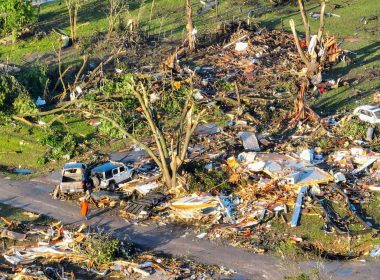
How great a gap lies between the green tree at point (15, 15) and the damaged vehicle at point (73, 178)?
1450cm

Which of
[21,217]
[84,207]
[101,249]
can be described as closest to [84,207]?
[84,207]

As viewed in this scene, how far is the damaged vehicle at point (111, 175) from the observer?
24.2m

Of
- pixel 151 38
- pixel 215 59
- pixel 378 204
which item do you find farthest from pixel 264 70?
pixel 378 204

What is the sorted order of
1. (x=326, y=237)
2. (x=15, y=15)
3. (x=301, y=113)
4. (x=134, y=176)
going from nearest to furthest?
(x=326, y=237) < (x=134, y=176) < (x=301, y=113) < (x=15, y=15)

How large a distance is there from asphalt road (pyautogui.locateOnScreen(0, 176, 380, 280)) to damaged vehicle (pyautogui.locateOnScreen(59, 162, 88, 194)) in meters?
0.45

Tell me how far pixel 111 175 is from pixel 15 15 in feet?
52.4

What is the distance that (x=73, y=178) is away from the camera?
24266 mm

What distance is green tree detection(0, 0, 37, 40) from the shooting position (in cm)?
3738

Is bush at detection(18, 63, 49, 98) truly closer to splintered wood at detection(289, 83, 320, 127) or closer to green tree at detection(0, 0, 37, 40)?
green tree at detection(0, 0, 37, 40)

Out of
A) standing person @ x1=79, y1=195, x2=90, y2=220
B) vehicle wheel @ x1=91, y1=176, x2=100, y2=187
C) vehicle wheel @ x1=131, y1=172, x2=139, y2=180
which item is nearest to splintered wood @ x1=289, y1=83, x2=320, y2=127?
vehicle wheel @ x1=131, y1=172, x2=139, y2=180

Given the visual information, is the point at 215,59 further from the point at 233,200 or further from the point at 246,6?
the point at 233,200

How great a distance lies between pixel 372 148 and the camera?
2534 centimetres

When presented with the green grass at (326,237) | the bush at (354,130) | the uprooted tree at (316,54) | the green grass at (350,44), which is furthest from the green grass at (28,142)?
the green grass at (326,237)

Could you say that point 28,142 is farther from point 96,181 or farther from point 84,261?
point 84,261
